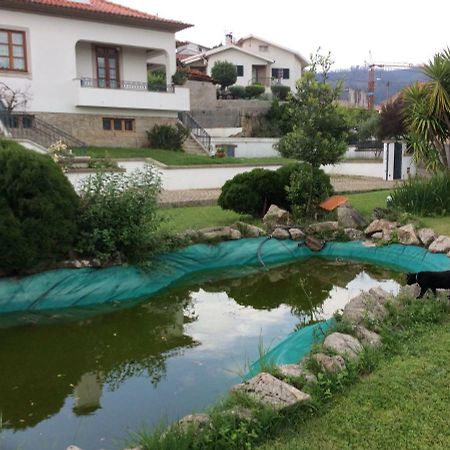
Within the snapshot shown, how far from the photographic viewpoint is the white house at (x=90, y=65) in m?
20.9

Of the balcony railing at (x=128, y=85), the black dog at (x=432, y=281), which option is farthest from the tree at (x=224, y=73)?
the black dog at (x=432, y=281)

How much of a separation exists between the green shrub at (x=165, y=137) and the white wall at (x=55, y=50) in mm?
3397

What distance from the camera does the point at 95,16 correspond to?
22125 millimetres

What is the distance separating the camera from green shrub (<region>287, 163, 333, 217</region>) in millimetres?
11508

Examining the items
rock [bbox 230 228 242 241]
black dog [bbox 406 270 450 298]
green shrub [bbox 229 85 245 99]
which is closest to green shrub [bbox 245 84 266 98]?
green shrub [bbox 229 85 245 99]

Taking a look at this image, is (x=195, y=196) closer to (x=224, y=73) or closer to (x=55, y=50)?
(x=55, y=50)

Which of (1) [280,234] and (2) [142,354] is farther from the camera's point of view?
(1) [280,234]

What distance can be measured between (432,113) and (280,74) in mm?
36418

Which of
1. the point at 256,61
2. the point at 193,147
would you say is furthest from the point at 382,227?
the point at 256,61

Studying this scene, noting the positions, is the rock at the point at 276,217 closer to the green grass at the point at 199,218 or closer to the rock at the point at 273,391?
the green grass at the point at 199,218

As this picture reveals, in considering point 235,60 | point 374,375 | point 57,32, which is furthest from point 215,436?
point 235,60

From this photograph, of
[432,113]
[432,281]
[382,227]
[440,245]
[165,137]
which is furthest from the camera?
[165,137]

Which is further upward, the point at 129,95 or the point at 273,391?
the point at 129,95

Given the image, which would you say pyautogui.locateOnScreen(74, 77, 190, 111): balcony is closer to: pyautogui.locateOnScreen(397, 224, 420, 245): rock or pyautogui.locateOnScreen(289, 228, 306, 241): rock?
pyautogui.locateOnScreen(289, 228, 306, 241): rock
